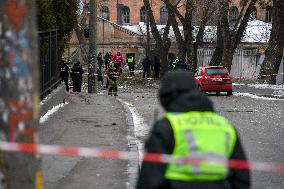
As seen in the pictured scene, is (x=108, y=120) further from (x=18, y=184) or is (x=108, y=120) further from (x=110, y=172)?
(x=18, y=184)

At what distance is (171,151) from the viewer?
4.30 meters

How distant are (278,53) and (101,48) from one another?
32053mm

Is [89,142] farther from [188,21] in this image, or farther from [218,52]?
[218,52]

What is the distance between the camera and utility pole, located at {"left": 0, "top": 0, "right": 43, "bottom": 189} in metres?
4.60

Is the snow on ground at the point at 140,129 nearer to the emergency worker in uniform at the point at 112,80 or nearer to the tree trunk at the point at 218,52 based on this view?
the emergency worker in uniform at the point at 112,80

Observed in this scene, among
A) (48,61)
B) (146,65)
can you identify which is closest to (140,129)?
(48,61)

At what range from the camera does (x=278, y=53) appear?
120 ft

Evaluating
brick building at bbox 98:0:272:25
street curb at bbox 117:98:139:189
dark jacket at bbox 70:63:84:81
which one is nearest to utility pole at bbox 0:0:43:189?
street curb at bbox 117:98:139:189

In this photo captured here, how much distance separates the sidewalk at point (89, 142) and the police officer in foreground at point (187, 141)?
4.28 metres

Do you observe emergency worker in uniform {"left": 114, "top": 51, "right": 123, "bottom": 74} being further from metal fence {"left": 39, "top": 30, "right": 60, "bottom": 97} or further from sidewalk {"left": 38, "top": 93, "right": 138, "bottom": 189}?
metal fence {"left": 39, "top": 30, "right": 60, "bottom": 97}

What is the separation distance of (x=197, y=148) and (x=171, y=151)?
174 mm

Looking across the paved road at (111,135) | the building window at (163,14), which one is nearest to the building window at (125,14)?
the building window at (163,14)

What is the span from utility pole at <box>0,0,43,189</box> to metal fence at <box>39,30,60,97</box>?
33.5ft

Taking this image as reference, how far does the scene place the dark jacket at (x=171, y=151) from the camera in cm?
429
